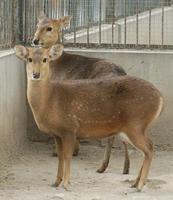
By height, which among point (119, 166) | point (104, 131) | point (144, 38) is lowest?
point (119, 166)

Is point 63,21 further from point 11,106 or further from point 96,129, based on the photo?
point 96,129

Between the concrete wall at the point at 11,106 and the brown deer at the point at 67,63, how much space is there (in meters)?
0.49

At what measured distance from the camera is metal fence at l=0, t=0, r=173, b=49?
383 inches

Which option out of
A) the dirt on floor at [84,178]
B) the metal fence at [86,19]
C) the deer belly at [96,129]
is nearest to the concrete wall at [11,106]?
the dirt on floor at [84,178]

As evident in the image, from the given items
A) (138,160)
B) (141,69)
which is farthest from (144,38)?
(138,160)

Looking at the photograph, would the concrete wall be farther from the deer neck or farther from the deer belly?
the deer belly

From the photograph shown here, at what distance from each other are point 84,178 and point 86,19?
3436 mm

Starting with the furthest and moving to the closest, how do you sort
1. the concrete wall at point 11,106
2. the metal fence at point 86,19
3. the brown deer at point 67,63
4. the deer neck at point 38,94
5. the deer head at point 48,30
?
1. the metal fence at point 86,19
2. the deer head at point 48,30
3. the brown deer at point 67,63
4. the concrete wall at point 11,106
5. the deer neck at point 38,94

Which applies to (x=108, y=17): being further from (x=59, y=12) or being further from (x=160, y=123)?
(x=160, y=123)

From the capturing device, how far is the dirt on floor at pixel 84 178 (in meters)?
7.01

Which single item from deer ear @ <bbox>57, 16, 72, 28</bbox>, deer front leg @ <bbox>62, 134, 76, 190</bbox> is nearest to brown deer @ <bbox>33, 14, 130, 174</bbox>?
deer ear @ <bbox>57, 16, 72, 28</bbox>

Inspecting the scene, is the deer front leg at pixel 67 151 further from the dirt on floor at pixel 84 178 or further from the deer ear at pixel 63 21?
the deer ear at pixel 63 21

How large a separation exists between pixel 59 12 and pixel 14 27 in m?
1.20

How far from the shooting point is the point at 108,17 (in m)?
10.8
